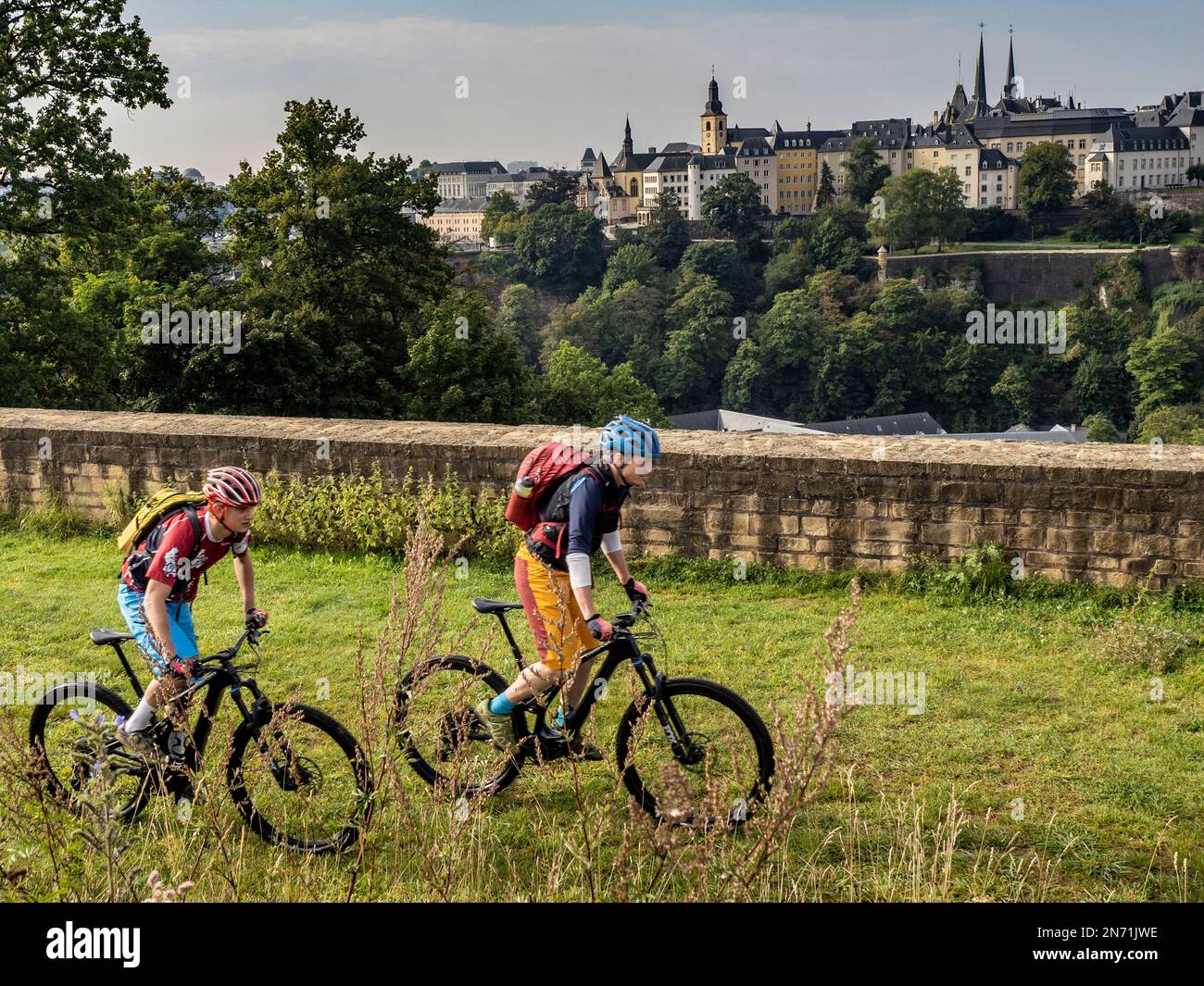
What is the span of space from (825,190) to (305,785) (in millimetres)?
133068

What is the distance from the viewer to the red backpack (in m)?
4.82

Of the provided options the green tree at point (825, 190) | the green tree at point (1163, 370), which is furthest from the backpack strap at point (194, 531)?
the green tree at point (825, 190)

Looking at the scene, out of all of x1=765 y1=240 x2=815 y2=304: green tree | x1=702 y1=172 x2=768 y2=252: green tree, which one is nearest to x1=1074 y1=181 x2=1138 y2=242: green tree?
x1=765 y1=240 x2=815 y2=304: green tree

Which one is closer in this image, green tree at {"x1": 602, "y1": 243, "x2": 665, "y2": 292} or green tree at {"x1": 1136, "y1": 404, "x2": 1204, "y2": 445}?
green tree at {"x1": 1136, "y1": 404, "x2": 1204, "y2": 445}

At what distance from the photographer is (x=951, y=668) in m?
6.68

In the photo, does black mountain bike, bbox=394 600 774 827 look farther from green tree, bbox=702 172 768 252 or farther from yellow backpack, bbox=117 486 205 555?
green tree, bbox=702 172 768 252

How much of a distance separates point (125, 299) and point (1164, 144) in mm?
118942

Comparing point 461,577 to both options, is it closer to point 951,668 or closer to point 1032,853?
point 951,668

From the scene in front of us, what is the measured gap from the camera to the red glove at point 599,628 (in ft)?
A: 14.9

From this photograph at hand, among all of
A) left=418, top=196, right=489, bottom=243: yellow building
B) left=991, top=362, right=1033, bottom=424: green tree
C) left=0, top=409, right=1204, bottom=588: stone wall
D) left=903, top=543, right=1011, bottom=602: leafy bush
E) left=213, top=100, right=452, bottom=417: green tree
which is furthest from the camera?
left=418, top=196, right=489, bottom=243: yellow building

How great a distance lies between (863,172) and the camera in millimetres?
126875

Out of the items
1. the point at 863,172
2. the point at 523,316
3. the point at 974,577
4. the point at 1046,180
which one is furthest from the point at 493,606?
the point at 863,172

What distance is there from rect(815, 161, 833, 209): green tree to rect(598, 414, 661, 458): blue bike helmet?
128686 millimetres

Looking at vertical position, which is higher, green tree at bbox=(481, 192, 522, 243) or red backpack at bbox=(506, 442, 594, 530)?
green tree at bbox=(481, 192, 522, 243)
